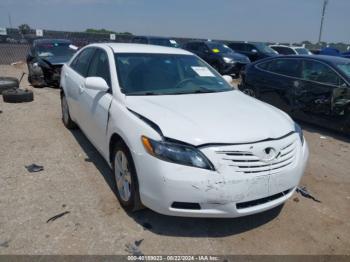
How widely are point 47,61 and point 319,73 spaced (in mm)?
7624

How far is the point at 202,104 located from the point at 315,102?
385 cm

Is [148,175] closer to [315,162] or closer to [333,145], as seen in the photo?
[315,162]

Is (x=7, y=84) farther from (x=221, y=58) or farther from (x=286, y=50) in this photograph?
(x=286, y=50)

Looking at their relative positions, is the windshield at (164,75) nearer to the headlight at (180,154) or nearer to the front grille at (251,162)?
the headlight at (180,154)

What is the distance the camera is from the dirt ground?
2701mm

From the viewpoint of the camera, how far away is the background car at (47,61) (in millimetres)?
9617

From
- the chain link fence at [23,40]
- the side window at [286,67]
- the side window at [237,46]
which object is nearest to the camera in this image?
the side window at [286,67]

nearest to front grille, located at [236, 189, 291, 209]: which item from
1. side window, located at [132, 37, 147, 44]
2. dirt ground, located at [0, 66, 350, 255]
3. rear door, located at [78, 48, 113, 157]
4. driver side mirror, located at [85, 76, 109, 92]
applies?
Answer: dirt ground, located at [0, 66, 350, 255]

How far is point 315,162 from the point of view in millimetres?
4812

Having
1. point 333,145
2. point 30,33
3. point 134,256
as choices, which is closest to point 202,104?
point 134,256

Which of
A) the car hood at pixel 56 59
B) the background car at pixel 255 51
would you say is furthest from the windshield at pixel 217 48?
the car hood at pixel 56 59

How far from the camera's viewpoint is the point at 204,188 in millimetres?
2471

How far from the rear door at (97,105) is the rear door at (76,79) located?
16 centimetres

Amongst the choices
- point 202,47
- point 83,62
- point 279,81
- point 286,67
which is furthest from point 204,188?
point 202,47
